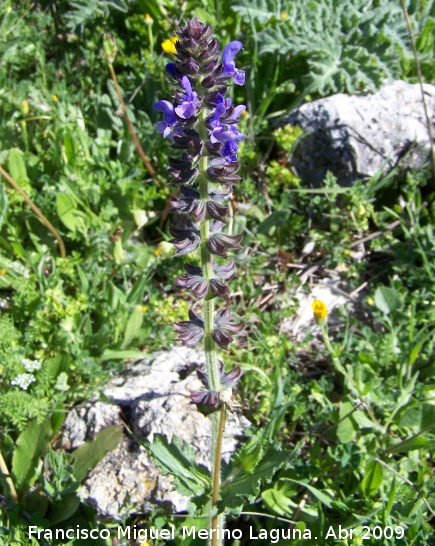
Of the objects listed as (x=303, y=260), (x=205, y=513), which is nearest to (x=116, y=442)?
(x=205, y=513)

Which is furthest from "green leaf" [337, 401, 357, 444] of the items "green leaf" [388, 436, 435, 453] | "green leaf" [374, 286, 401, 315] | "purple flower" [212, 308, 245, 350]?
"purple flower" [212, 308, 245, 350]

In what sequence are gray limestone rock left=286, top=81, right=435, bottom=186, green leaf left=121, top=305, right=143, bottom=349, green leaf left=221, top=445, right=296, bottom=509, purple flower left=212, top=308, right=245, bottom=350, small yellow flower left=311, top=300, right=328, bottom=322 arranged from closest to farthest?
purple flower left=212, top=308, right=245, bottom=350 < green leaf left=221, top=445, right=296, bottom=509 < small yellow flower left=311, top=300, right=328, bottom=322 < green leaf left=121, top=305, right=143, bottom=349 < gray limestone rock left=286, top=81, right=435, bottom=186

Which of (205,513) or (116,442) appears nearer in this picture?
(205,513)

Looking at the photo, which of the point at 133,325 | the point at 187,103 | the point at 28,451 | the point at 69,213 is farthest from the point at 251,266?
the point at 187,103

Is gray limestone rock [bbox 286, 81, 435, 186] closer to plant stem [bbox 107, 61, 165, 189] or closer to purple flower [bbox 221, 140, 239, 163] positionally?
plant stem [bbox 107, 61, 165, 189]

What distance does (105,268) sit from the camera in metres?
4.20

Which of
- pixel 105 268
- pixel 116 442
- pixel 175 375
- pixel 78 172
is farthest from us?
pixel 78 172

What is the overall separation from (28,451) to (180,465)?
1067 mm

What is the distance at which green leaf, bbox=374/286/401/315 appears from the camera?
395 centimetres

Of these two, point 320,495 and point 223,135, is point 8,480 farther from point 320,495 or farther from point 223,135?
point 223,135

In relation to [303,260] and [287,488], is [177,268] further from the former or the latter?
[287,488]

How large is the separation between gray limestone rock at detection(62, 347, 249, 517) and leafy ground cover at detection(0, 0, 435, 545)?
12 cm

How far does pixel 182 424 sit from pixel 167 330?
0.73 metres

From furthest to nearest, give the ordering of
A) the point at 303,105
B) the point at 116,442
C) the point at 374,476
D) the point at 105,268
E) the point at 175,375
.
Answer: the point at 303,105
the point at 105,268
the point at 175,375
the point at 116,442
the point at 374,476
